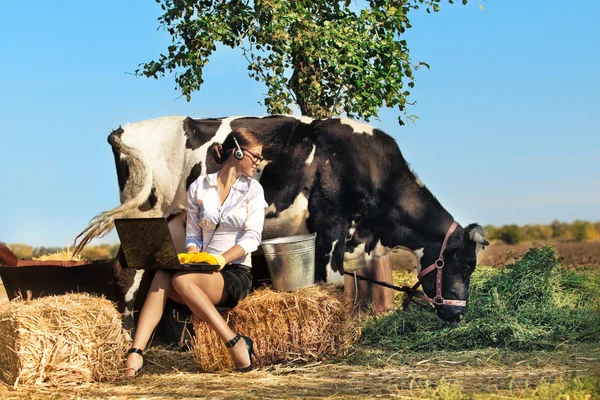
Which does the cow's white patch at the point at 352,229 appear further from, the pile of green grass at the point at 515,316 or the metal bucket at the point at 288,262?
the metal bucket at the point at 288,262

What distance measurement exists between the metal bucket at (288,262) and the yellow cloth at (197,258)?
2.80ft

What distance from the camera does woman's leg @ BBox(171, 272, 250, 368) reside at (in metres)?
5.88

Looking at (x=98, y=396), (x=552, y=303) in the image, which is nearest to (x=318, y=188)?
(x=552, y=303)

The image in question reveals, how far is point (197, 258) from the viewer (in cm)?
591

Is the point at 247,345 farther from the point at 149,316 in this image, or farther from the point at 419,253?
the point at 419,253

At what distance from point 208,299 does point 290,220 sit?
8.13 ft

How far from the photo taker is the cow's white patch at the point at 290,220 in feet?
27.2

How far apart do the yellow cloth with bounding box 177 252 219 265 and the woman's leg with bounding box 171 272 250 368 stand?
4.4 inches

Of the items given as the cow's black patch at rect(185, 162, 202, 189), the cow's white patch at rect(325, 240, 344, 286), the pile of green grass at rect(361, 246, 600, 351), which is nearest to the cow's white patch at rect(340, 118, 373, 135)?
the cow's white patch at rect(325, 240, 344, 286)

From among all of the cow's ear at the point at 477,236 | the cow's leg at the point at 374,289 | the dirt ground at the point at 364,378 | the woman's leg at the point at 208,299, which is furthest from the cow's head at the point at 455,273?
the woman's leg at the point at 208,299

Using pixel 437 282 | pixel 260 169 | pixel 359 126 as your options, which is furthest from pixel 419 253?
pixel 260 169

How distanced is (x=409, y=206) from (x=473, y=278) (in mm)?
1302

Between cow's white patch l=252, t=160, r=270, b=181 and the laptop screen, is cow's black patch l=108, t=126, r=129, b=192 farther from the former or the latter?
the laptop screen

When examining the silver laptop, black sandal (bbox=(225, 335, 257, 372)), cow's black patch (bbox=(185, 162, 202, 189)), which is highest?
cow's black patch (bbox=(185, 162, 202, 189))
